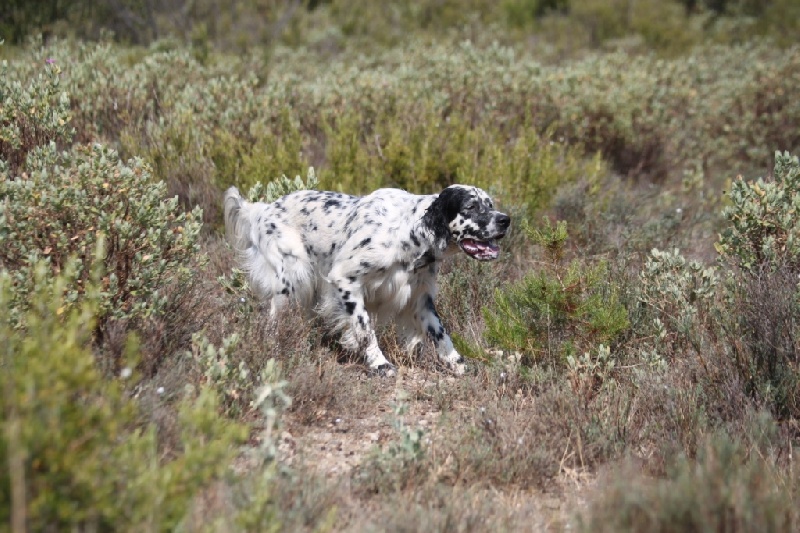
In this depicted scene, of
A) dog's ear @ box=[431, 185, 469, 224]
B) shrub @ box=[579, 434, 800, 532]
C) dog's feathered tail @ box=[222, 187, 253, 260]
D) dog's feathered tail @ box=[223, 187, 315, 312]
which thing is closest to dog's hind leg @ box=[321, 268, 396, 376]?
dog's feathered tail @ box=[223, 187, 315, 312]

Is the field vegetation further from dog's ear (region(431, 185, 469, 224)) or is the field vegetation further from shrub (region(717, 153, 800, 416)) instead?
dog's ear (region(431, 185, 469, 224))

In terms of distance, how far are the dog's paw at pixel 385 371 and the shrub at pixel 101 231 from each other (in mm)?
1215

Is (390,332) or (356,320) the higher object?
(356,320)

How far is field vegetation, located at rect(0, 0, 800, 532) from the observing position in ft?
9.09

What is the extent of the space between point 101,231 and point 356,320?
1585mm

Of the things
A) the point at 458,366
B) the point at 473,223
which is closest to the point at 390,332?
the point at 458,366

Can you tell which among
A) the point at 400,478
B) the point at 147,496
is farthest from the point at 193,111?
the point at 147,496

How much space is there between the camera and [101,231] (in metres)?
4.13

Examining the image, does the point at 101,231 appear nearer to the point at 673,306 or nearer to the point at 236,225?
the point at 236,225

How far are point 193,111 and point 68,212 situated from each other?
149 inches

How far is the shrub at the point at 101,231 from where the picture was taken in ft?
13.3

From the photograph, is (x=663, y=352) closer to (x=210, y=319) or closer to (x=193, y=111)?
(x=210, y=319)

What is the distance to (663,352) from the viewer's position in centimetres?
471

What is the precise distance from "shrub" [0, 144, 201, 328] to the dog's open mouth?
1448 millimetres
